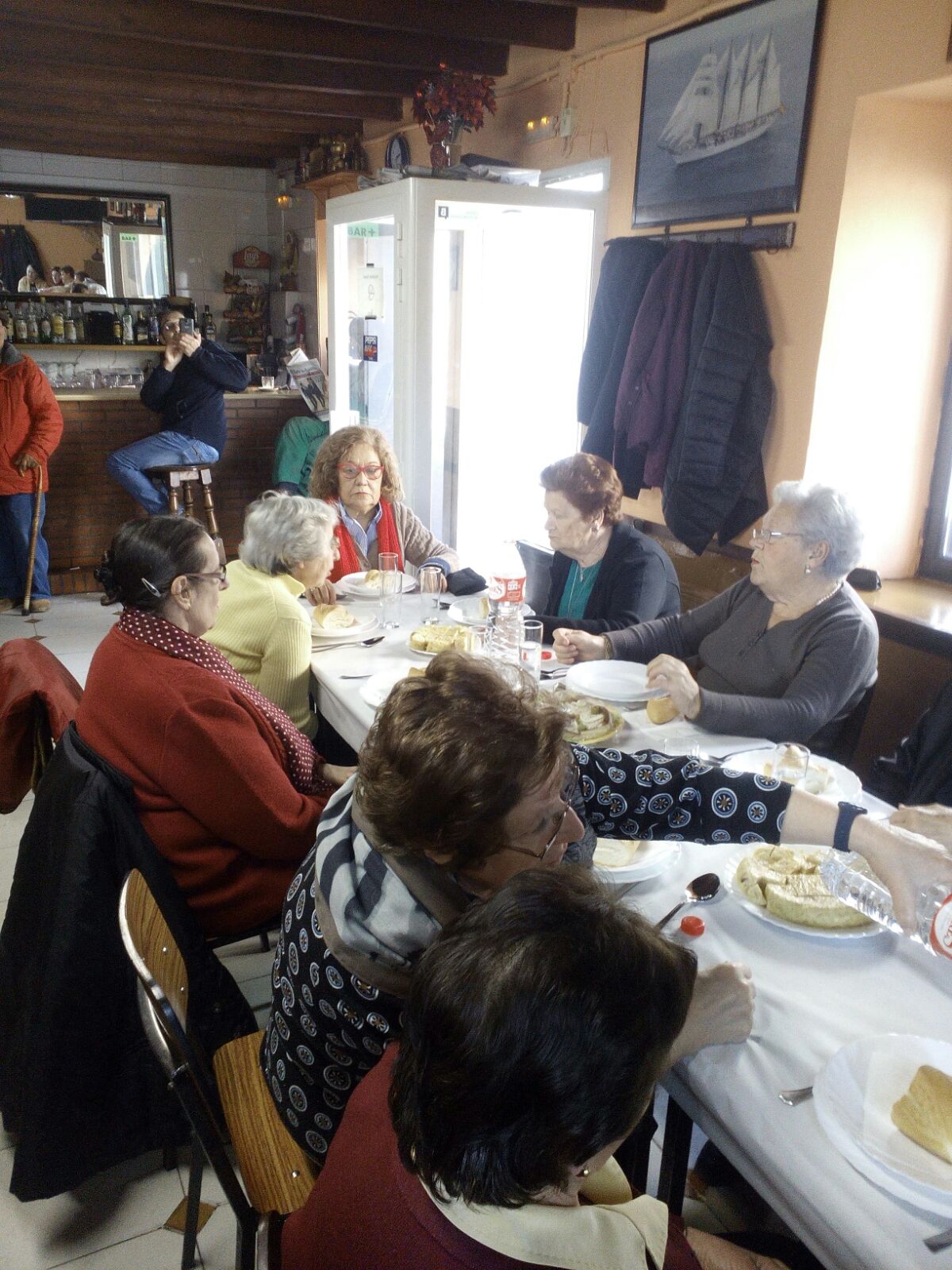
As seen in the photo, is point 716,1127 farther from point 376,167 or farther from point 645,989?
point 376,167

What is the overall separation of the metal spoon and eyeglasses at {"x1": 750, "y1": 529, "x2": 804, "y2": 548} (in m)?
1.03

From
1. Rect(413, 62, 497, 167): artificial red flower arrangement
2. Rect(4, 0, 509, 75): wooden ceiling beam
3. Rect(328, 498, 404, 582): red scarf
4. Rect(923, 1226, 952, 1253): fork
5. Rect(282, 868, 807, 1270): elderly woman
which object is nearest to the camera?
Rect(282, 868, 807, 1270): elderly woman

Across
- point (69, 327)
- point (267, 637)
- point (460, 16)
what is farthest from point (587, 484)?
point (69, 327)

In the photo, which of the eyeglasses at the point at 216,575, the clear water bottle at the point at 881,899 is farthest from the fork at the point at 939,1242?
the eyeglasses at the point at 216,575

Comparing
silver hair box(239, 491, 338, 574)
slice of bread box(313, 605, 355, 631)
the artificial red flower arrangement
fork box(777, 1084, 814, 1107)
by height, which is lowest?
slice of bread box(313, 605, 355, 631)

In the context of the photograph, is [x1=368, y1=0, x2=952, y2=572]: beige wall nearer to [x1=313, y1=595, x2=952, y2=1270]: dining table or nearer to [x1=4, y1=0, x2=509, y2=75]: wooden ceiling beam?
[x1=4, y1=0, x2=509, y2=75]: wooden ceiling beam

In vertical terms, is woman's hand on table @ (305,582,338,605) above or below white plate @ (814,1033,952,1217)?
below

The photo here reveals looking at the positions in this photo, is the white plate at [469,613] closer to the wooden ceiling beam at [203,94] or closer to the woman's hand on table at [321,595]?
the woman's hand on table at [321,595]

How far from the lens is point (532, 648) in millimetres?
2230

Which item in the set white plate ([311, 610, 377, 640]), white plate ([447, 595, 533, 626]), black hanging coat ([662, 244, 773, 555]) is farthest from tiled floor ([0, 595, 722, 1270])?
black hanging coat ([662, 244, 773, 555])

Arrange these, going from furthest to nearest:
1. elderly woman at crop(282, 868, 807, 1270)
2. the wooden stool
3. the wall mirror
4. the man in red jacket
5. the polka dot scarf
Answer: the wall mirror
the wooden stool
the man in red jacket
the polka dot scarf
elderly woman at crop(282, 868, 807, 1270)

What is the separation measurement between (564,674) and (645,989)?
158cm

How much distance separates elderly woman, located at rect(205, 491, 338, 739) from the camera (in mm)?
2322

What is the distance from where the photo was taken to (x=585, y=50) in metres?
3.97
